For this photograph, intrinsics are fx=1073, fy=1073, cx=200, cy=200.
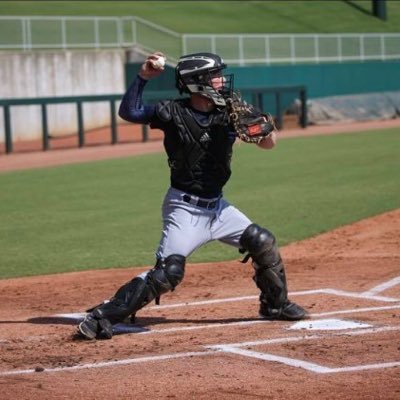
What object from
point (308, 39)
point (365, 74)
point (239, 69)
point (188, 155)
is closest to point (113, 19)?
point (239, 69)

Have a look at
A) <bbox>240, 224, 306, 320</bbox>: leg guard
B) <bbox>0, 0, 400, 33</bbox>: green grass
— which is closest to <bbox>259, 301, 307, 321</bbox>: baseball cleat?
<bbox>240, 224, 306, 320</bbox>: leg guard

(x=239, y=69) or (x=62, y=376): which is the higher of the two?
(x=62, y=376)

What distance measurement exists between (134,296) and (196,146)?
1166 millimetres

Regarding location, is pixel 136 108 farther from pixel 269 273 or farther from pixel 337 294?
pixel 337 294

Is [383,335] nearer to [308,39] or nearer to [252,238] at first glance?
[252,238]

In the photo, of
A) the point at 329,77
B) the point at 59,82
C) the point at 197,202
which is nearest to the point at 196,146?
Result: the point at 197,202

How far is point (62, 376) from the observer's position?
6504 millimetres

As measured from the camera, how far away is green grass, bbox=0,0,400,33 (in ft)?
145

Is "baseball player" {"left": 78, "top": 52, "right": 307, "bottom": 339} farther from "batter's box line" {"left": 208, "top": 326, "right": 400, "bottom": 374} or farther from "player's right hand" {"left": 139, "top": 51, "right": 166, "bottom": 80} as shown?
"batter's box line" {"left": 208, "top": 326, "right": 400, "bottom": 374}

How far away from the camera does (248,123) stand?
758 cm

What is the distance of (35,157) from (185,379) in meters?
19.1

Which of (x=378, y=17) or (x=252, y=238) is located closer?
(x=252, y=238)

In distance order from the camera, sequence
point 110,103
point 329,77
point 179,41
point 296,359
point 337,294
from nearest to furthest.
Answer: point 296,359
point 337,294
point 110,103
point 179,41
point 329,77

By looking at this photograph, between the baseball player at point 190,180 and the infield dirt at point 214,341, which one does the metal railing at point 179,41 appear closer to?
the infield dirt at point 214,341
